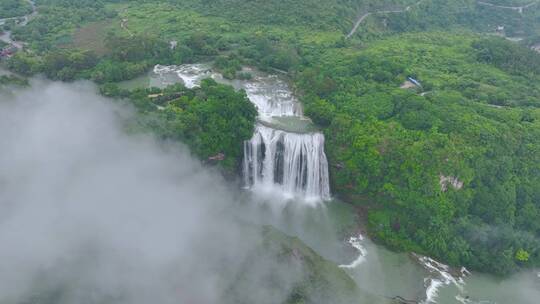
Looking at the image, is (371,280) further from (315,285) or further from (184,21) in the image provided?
(184,21)

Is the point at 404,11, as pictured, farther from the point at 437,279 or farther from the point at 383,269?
the point at 383,269

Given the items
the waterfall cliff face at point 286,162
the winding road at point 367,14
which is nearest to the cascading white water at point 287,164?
the waterfall cliff face at point 286,162

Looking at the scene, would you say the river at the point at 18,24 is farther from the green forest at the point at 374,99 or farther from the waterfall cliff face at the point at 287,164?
the waterfall cliff face at the point at 287,164

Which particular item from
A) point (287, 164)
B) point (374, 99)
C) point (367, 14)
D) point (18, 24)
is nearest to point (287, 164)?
point (287, 164)

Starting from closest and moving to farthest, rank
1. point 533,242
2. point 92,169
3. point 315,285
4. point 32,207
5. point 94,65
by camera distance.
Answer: point 315,285 < point 32,207 < point 92,169 < point 533,242 < point 94,65

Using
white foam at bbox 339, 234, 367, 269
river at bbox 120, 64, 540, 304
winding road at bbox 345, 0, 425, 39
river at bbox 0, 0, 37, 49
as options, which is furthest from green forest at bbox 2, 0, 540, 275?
white foam at bbox 339, 234, 367, 269

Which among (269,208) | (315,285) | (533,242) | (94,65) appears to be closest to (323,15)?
(94,65)

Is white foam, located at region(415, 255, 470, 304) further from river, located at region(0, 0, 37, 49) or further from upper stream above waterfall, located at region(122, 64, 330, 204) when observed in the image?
river, located at region(0, 0, 37, 49)
